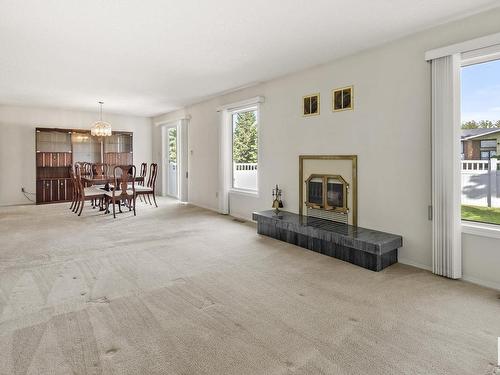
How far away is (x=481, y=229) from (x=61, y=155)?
8.72 metres

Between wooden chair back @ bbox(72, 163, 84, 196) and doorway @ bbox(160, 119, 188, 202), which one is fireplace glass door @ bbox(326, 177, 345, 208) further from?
wooden chair back @ bbox(72, 163, 84, 196)

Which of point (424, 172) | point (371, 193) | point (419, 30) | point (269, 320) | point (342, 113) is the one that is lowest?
point (269, 320)

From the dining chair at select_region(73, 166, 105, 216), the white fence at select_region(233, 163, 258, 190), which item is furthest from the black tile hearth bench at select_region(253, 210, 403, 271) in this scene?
the dining chair at select_region(73, 166, 105, 216)

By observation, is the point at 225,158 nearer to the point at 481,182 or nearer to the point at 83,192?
the point at 83,192

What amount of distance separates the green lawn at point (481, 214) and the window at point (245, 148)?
331 cm

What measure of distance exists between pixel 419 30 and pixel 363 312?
281cm

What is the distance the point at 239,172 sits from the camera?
247 inches

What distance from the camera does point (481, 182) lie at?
3.05m

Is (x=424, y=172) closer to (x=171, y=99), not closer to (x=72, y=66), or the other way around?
(x=72, y=66)

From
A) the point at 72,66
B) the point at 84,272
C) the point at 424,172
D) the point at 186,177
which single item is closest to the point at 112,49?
the point at 72,66

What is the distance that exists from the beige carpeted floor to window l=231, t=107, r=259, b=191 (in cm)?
217

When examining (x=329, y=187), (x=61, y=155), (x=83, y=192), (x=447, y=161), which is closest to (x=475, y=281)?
(x=447, y=161)

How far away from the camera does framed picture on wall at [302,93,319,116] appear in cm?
441

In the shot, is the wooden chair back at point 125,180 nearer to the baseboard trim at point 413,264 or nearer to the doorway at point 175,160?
the doorway at point 175,160
